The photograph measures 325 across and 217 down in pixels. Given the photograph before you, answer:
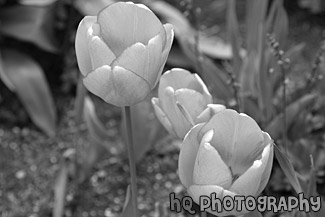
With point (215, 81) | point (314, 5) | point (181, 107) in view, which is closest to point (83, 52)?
point (181, 107)

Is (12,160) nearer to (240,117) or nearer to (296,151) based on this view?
(296,151)

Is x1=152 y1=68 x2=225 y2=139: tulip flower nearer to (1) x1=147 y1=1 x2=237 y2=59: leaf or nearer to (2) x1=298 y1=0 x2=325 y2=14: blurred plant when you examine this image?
(1) x1=147 y1=1 x2=237 y2=59: leaf

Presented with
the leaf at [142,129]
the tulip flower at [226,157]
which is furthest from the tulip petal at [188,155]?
the leaf at [142,129]

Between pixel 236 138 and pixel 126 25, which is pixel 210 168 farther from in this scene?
pixel 126 25

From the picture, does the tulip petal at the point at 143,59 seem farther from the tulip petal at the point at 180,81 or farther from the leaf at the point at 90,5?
the leaf at the point at 90,5

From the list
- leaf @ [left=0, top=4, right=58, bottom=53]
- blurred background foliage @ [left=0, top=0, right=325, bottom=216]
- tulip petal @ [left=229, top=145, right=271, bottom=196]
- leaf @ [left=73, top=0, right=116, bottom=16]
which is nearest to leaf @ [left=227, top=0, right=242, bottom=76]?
blurred background foliage @ [left=0, top=0, right=325, bottom=216]

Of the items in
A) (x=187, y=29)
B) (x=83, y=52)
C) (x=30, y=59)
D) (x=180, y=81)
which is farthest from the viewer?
(x=187, y=29)

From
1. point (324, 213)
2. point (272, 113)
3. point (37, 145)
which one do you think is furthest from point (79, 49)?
point (37, 145)
